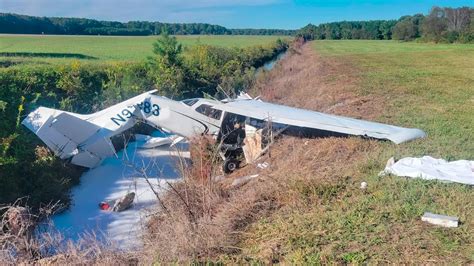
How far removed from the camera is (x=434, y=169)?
24.5 feet

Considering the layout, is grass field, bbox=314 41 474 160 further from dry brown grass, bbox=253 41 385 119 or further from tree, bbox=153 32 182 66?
tree, bbox=153 32 182 66

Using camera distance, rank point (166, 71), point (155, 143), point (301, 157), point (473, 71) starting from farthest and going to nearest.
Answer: point (473, 71)
point (166, 71)
point (155, 143)
point (301, 157)

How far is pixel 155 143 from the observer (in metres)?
13.9

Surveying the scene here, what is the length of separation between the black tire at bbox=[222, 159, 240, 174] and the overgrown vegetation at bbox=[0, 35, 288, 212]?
146 inches

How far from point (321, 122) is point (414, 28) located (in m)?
85.0

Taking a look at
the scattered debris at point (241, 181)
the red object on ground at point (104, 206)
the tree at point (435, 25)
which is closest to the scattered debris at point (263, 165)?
the scattered debris at point (241, 181)

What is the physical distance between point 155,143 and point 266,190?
7.10 m

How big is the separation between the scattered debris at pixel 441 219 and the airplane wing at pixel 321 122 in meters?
3.66

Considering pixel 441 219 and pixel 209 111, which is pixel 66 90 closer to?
pixel 209 111

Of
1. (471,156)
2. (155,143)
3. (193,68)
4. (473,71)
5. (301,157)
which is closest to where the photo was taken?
(471,156)

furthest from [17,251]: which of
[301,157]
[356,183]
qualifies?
[301,157]

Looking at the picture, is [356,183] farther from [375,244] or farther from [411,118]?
[411,118]

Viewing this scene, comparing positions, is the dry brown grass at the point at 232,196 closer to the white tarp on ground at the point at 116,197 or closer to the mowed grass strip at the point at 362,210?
the mowed grass strip at the point at 362,210

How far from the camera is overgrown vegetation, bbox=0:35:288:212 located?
33.6 ft
